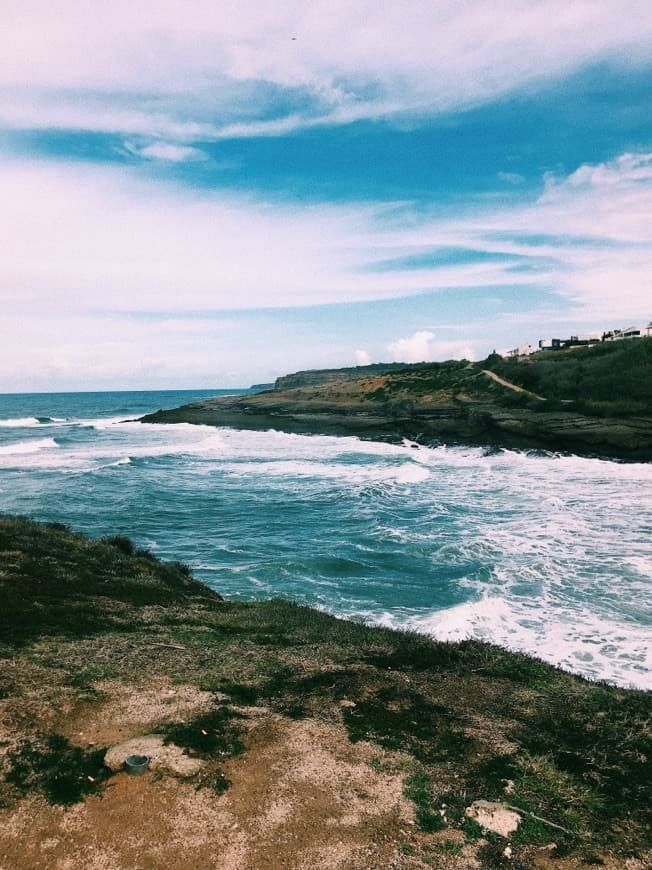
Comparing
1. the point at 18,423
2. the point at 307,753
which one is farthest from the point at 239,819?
the point at 18,423

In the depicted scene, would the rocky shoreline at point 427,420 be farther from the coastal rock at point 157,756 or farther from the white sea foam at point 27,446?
the coastal rock at point 157,756

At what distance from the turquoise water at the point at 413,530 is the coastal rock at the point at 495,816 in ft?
25.0

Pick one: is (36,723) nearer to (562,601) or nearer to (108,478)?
(562,601)

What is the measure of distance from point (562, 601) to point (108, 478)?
3135cm

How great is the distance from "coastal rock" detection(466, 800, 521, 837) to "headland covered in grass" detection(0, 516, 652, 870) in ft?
0.04

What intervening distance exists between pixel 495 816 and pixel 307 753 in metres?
1.97

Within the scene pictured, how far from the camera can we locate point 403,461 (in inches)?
1667

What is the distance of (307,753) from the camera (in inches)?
220

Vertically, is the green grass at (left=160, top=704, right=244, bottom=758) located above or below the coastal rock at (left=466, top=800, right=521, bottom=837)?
above

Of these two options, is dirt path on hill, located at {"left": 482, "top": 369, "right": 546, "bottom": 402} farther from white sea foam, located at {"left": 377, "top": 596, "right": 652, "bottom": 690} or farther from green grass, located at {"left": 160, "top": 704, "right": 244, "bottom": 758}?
green grass, located at {"left": 160, "top": 704, "right": 244, "bottom": 758}

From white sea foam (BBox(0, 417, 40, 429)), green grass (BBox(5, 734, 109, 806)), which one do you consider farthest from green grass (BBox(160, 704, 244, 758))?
white sea foam (BBox(0, 417, 40, 429))

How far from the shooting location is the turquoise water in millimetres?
14391

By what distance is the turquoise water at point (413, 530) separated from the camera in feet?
47.2

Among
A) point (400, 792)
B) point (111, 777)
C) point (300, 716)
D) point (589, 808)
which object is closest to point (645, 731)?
point (589, 808)
